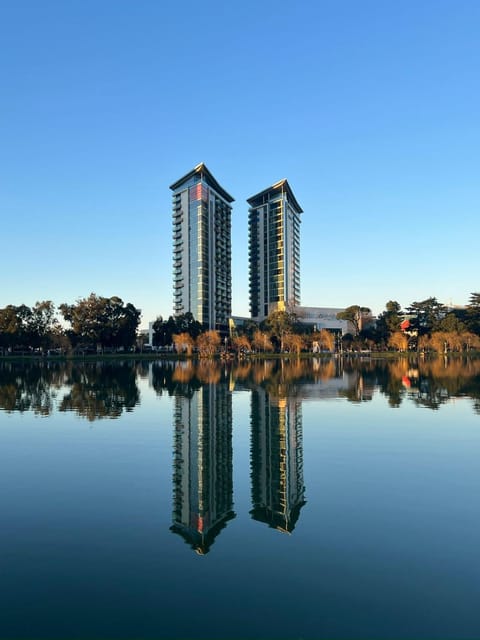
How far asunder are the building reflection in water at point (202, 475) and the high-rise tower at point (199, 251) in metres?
147

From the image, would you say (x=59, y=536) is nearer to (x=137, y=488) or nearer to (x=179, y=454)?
(x=137, y=488)

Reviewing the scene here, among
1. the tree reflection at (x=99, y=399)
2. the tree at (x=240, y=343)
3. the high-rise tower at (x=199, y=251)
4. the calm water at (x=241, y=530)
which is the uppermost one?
the high-rise tower at (x=199, y=251)

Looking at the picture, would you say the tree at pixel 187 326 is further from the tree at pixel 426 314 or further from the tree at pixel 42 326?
the tree at pixel 426 314

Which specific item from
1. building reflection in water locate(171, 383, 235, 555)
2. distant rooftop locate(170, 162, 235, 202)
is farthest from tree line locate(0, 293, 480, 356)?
building reflection in water locate(171, 383, 235, 555)

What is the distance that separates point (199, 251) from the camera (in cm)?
17675

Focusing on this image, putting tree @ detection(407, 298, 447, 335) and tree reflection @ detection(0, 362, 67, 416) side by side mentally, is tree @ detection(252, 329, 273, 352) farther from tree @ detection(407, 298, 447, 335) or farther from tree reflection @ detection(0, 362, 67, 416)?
tree reflection @ detection(0, 362, 67, 416)

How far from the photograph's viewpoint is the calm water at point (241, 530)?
303 inches

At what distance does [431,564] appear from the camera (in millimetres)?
9453

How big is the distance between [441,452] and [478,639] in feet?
41.4

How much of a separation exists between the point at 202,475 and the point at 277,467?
2.69 m

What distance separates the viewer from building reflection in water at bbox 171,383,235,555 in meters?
11.6

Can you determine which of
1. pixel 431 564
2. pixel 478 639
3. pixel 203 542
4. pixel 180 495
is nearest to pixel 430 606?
pixel 478 639

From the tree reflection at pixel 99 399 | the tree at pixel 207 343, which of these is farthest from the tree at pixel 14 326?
the tree reflection at pixel 99 399

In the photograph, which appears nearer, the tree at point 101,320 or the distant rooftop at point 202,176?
the tree at point 101,320
